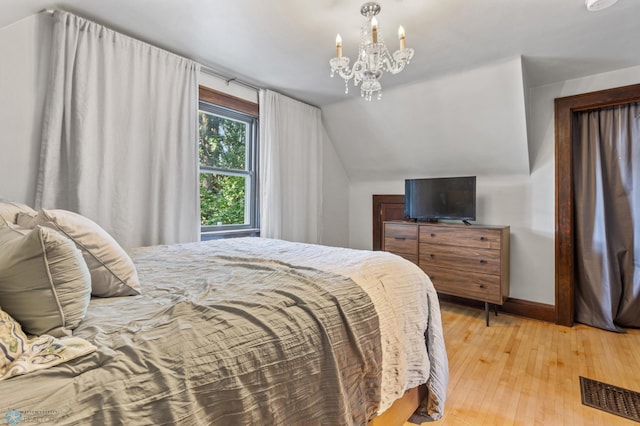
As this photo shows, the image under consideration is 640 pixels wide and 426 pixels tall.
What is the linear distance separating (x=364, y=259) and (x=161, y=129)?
1.90 m

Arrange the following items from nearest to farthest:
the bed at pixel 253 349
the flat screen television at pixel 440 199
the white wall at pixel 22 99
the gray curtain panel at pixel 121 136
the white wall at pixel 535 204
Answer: the bed at pixel 253 349 → the white wall at pixel 22 99 → the gray curtain panel at pixel 121 136 → the white wall at pixel 535 204 → the flat screen television at pixel 440 199

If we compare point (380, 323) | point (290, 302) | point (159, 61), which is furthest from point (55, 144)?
point (380, 323)

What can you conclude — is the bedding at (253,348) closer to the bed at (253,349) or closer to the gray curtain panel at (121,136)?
the bed at (253,349)

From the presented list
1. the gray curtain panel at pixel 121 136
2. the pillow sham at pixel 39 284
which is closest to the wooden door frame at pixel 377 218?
the gray curtain panel at pixel 121 136

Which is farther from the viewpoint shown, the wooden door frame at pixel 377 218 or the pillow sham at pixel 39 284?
the wooden door frame at pixel 377 218

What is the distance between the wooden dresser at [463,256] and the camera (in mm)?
2799

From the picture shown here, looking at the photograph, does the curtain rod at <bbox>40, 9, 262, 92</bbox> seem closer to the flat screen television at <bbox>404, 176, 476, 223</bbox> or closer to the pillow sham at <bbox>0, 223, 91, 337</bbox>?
the flat screen television at <bbox>404, 176, 476, 223</bbox>

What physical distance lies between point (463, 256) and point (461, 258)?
3cm

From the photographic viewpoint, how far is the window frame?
283 cm

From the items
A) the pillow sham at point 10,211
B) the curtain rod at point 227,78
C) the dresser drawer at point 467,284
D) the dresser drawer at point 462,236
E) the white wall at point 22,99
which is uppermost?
the curtain rod at point 227,78

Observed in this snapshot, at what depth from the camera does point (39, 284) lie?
28.8 inches

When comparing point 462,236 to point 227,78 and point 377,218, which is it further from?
point 227,78

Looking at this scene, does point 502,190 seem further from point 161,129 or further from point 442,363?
point 161,129

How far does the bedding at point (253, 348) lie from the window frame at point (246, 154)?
1.33 meters
